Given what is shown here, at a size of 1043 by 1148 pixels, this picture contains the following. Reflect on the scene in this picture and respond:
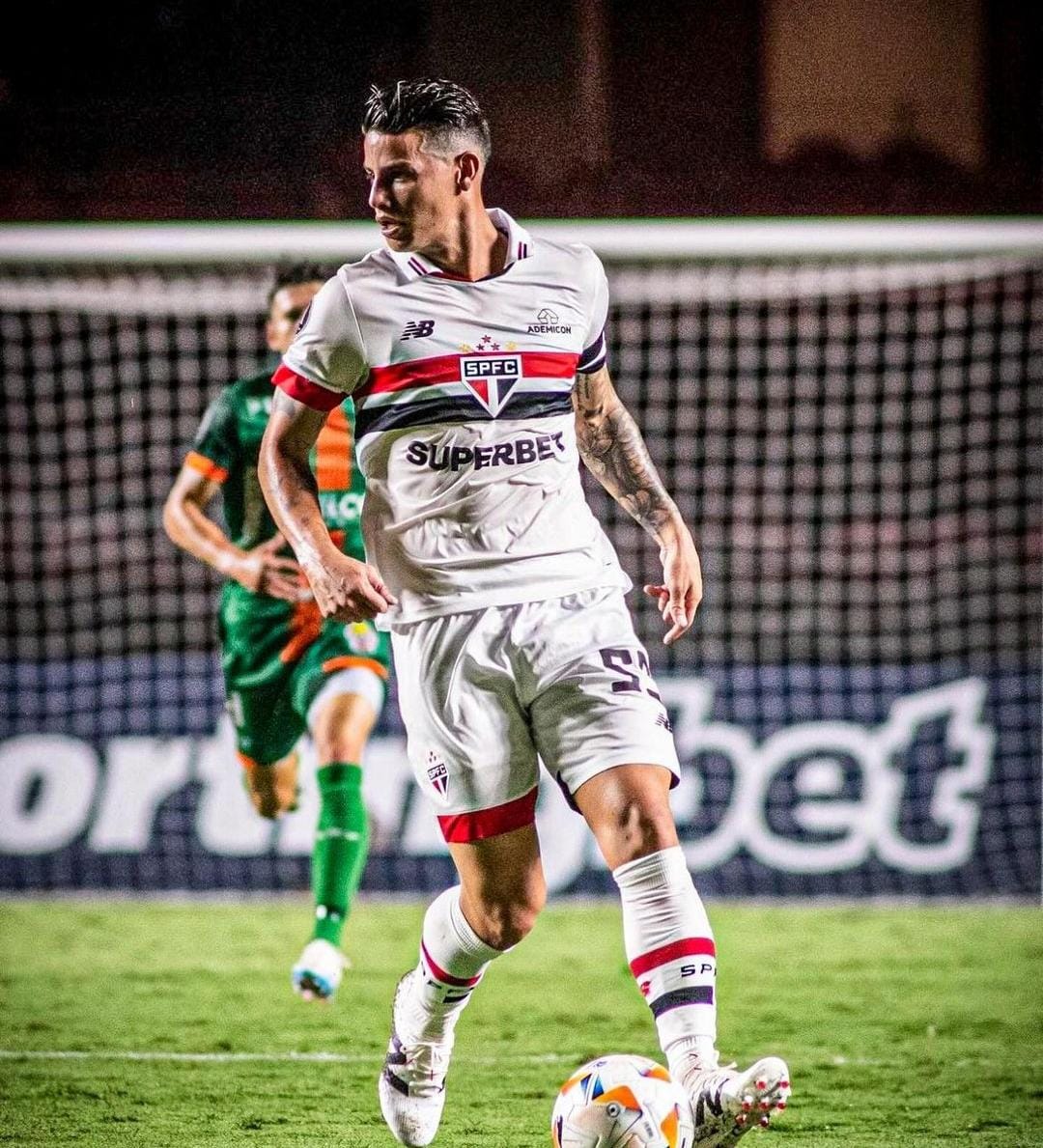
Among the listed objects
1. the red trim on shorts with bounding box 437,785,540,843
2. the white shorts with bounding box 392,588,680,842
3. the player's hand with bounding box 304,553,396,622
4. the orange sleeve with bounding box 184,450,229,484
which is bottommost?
the red trim on shorts with bounding box 437,785,540,843

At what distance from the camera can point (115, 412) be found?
32.6 ft

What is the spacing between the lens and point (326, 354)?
3711 millimetres

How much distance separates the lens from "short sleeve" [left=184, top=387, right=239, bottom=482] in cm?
606

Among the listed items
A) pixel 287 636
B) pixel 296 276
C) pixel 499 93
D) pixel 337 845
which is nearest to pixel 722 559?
pixel 499 93

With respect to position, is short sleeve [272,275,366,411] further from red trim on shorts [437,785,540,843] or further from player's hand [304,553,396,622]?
red trim on shorts [437,785,540,843]

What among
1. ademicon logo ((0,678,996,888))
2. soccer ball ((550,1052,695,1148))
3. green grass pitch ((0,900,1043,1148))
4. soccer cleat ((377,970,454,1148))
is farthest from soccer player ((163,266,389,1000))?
soccer ball ((550,1052,695,1148))

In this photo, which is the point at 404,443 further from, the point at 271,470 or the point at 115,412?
the point at 115,412

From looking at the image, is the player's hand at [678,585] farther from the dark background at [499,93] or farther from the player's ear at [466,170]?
the dark background at [499,93]

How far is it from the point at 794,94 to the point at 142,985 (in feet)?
16.4

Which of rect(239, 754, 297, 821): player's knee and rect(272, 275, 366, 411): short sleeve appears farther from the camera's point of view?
rect(239, 754, 297, 821): player's knee

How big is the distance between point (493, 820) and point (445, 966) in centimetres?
45

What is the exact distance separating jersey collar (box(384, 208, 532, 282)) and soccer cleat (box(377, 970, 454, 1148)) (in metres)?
1.60

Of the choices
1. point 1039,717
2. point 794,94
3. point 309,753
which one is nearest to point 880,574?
point 1039,717

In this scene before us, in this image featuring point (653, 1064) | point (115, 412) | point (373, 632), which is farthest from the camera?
point (115, 412)
